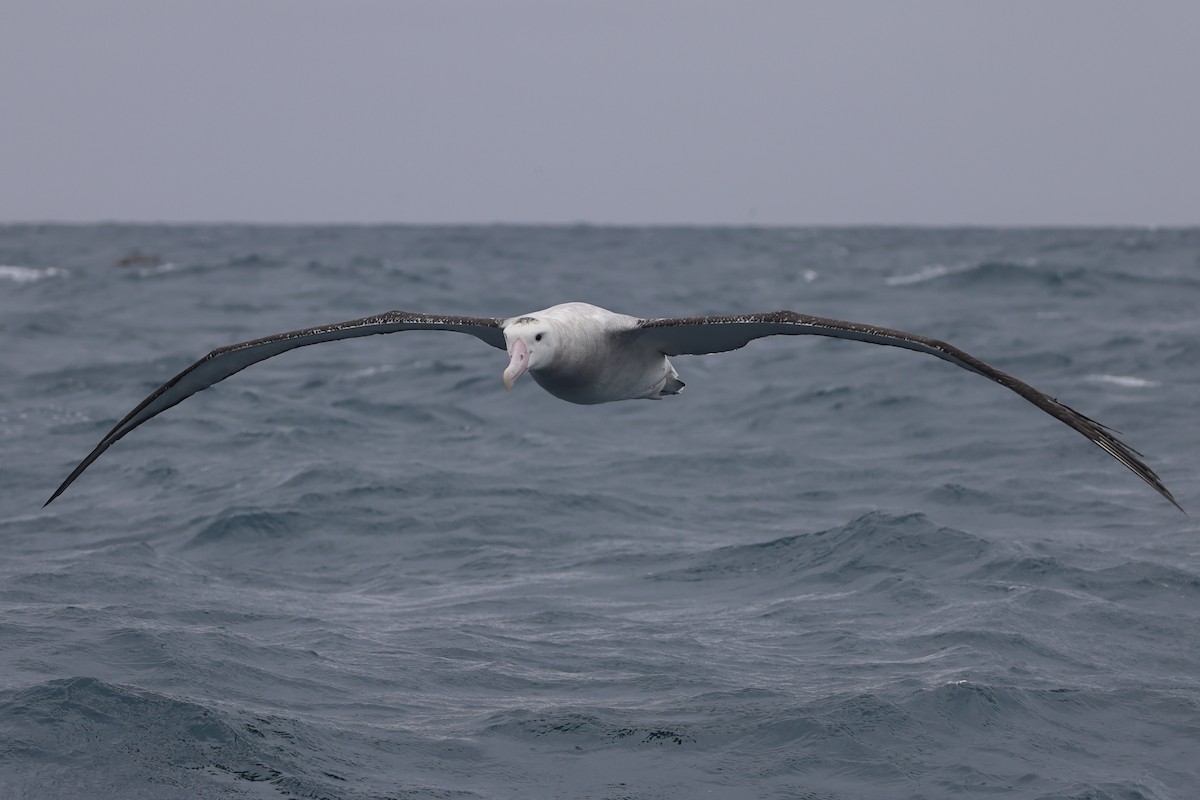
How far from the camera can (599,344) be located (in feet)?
32.3

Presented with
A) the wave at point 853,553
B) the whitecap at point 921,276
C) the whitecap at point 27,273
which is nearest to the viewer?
the wave at point 853,553

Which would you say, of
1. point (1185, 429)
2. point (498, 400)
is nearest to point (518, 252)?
point (498, 400)

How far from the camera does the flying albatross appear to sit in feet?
27.8

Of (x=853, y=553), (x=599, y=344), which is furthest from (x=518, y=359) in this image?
(x=853, y=553)

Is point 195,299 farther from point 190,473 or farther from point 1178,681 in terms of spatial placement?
point 1178,681

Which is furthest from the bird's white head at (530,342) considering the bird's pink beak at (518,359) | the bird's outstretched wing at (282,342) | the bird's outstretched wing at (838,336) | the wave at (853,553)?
the wave at (853,553)

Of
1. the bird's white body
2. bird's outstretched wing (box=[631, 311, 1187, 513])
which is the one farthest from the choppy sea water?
bird's outstretched wing (box=[631, 311, 1187, 513])

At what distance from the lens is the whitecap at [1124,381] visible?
23438 millimetres

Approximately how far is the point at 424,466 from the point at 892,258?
52.1 meters

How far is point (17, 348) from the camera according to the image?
28.9 meters

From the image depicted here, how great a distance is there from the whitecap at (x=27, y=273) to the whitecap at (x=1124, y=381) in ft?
126

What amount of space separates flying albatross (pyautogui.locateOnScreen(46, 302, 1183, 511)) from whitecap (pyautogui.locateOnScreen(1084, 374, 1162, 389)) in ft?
48.1

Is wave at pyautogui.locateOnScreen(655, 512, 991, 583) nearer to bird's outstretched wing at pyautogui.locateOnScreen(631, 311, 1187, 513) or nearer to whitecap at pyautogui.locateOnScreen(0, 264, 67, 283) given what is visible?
bird's outstretched wing at pyautogui.locateOnScreen(631, 311, 1187, 513)

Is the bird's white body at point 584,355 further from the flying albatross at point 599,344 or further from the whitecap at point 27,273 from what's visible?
the whitecap at point 27,273
